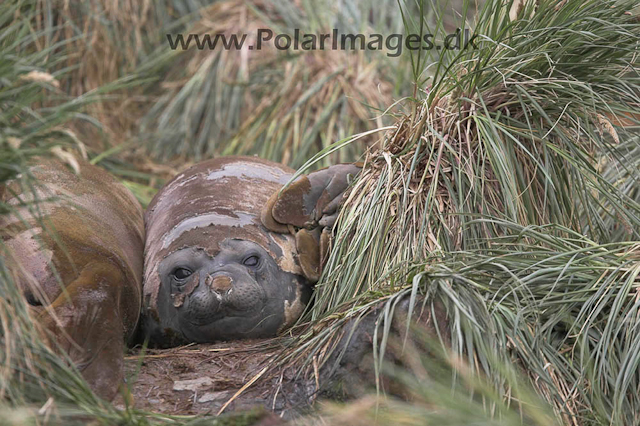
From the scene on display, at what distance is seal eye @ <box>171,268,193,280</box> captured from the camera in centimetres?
351

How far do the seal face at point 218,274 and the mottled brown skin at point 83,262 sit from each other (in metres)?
0.13

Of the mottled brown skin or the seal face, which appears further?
the seal face

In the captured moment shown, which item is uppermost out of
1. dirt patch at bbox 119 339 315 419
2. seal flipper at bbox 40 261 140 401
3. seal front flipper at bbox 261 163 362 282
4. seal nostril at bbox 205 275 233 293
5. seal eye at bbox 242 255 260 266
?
seal front flipper at bbox 261 163 362 282

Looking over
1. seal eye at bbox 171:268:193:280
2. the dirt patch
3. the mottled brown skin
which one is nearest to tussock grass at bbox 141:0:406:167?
the mottled brown skin

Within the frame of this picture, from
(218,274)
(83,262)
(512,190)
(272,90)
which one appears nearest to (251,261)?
(218,274)

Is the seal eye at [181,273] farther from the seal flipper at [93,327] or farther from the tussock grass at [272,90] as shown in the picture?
the tussock grass at [272,90]

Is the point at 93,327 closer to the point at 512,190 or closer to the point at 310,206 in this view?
the point at 310,206

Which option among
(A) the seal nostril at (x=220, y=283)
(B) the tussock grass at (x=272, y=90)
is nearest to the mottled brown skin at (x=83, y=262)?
(A) the seal nostril at (x=220, y=283)

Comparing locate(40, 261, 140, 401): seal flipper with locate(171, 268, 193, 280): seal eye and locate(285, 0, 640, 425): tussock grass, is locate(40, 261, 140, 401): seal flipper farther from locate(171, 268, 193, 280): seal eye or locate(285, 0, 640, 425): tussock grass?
locate(285, 0, 640, 425): tussock grass

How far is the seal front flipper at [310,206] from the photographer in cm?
369

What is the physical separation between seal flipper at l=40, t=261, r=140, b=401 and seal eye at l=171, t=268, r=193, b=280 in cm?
37

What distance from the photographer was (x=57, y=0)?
6473 millimetres

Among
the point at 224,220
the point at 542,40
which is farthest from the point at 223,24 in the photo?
the point at 542,40

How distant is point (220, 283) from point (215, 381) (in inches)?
17.9
